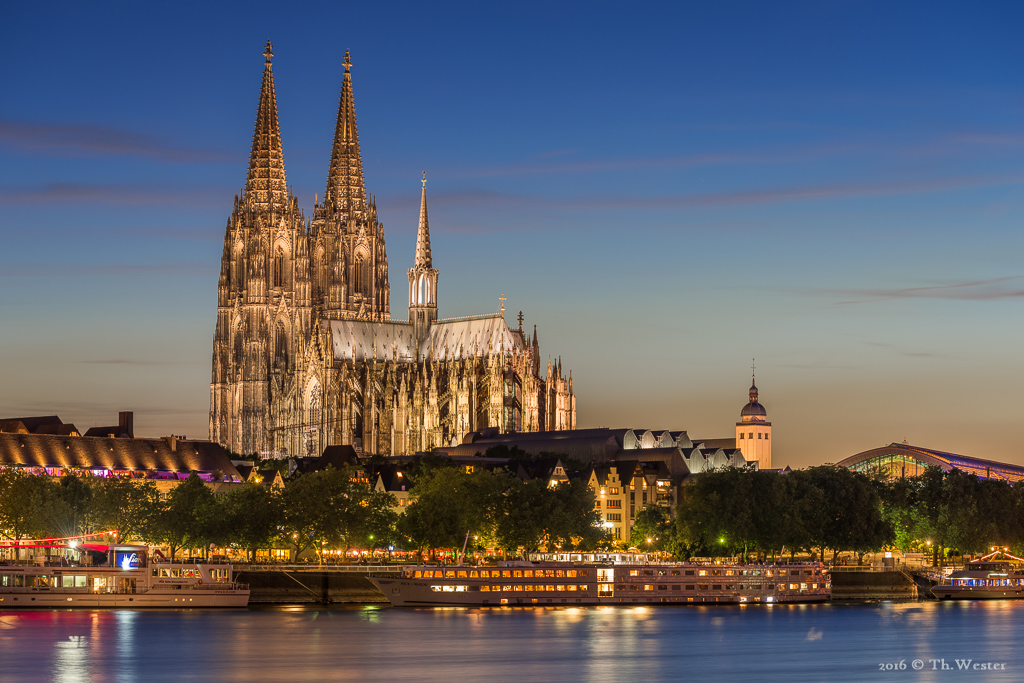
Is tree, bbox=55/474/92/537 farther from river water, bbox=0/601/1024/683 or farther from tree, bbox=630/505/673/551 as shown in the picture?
tree, bbox=630/505/673/551

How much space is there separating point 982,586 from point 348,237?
94.2 m

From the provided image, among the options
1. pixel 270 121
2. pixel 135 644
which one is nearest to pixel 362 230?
pixel 270 121

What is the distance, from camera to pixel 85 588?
3784 inches

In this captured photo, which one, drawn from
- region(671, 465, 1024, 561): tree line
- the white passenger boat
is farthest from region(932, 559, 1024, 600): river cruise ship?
region(671, 465, 1024, 561): tree line

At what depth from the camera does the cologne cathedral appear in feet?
574

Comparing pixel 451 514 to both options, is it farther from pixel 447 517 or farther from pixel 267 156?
pixel 267 156

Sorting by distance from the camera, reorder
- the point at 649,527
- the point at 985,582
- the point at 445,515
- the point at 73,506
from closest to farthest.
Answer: the point at 73,506, the point at 445,515, the point at 985,582, the point at 649,527

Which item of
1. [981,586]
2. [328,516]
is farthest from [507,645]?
[981,586]

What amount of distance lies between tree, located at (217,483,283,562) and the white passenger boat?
43.4m

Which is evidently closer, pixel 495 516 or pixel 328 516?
pixel 328 516

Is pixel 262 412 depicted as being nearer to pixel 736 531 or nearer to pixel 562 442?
pixel 562 442

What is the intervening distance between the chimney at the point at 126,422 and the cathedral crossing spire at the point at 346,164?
36.8 meters

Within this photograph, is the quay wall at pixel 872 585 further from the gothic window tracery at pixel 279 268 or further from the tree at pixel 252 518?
the gothic window tracery at pixel 279 268

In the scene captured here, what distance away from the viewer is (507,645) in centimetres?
7612
